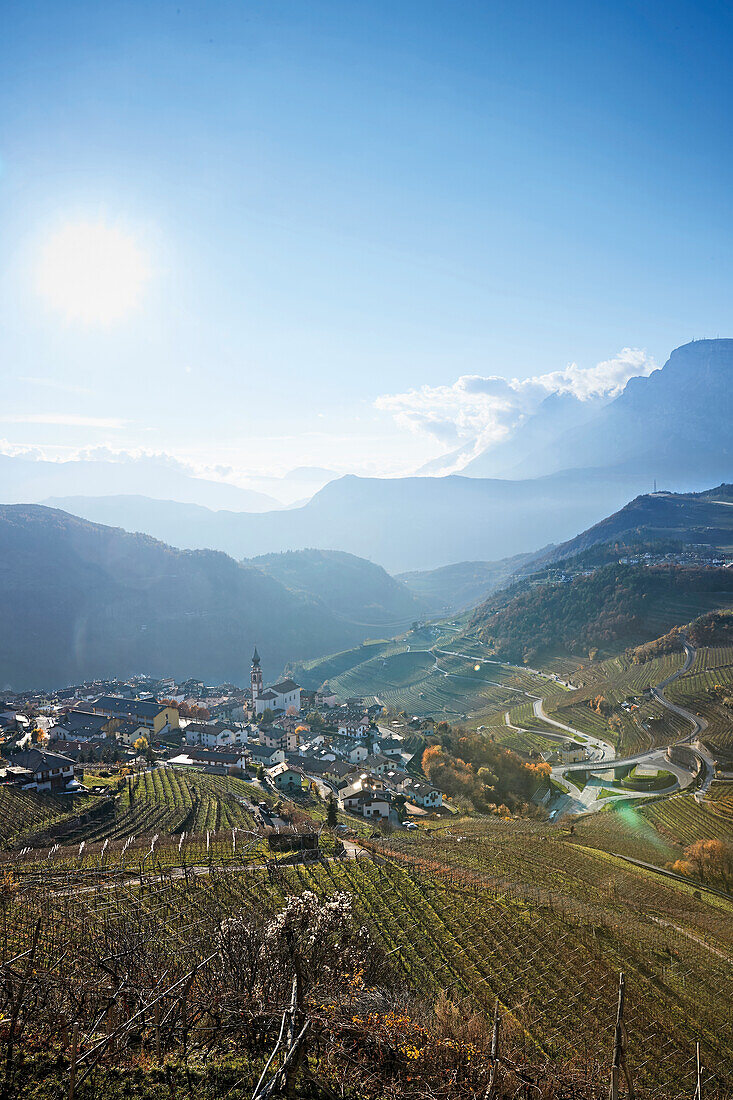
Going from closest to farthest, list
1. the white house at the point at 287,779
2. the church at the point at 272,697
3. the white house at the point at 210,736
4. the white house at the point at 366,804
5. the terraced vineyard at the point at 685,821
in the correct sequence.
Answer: the terraced vineyard at the point at 685,821 < the white house at the point at 366,804 < the white house at the point at 287,779 < the white house at the point at 210,736 < the church at the point at 272,697

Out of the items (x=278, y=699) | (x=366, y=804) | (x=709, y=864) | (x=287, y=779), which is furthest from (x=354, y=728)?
(x=709, y=864)

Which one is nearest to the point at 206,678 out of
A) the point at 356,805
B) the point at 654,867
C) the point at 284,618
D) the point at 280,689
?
the point at 284,618

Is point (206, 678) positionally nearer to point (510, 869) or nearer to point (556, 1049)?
point (510, 869)

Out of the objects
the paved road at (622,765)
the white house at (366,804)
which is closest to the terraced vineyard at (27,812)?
Result: the white house at (366,804)

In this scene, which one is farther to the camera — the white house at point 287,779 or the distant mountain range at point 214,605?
the distant mountain range at point 214,605

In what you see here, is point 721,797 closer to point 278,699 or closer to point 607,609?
point 278,699

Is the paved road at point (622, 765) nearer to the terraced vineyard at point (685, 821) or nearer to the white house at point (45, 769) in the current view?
the terraced vineyard at point (685, 821)

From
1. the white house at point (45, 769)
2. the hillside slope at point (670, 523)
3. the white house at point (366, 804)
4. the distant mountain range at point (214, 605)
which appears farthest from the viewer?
the hillside slope at point (670, 523)
